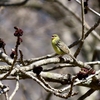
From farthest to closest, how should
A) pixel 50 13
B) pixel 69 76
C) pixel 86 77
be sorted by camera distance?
pixel 50 13 < pixel 69 76 < pixel 86 77

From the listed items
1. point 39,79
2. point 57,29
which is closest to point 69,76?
point 39,79

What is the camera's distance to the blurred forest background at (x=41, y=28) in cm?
Result: 743

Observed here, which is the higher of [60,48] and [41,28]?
[60,48]

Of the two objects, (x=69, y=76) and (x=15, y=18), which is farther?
(x=15, y=18)

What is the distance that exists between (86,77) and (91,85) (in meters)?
0.47

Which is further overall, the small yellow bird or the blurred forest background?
the blurred forest background

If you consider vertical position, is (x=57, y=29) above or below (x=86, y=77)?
below

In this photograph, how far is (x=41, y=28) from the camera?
8.19 meters

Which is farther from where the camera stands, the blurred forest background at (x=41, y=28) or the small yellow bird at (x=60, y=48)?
the blurred forest background at (x=41, y=28)

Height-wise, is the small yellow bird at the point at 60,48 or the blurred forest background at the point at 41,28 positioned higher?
the small yellow bird at the point at 60,48

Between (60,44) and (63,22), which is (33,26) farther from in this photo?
Result: (60,44)

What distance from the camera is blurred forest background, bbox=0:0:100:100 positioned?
7.43 metres

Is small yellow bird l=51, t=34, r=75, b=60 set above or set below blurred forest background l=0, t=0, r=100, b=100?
above

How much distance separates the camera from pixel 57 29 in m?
7.99
